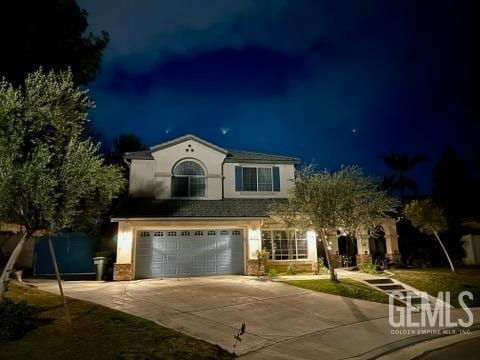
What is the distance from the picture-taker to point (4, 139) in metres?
8.29

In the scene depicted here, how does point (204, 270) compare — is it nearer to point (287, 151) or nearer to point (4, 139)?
point (4, 139)

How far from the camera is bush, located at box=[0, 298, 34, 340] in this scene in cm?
722

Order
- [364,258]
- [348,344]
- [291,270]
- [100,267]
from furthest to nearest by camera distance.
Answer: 1. [364,258]
2. [291,270]
3. [100,267]
4. [348,344]

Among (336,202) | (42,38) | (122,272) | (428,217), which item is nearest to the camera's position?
(42,38)

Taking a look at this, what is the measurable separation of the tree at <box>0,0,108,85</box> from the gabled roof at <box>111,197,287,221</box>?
7102 mm

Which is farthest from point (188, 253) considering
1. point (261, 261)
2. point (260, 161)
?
point (260, 161)

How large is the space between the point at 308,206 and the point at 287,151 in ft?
393

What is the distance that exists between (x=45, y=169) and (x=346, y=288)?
472 inches

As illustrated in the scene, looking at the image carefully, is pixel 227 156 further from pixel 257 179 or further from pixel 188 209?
pixel 188 209

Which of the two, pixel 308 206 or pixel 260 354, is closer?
pixel 260 354

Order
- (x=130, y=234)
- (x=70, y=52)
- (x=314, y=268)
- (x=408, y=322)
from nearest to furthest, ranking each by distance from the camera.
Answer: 1. (x=408, y=322)
2. (x=70, y=52)
3. (x=130, y=234)
4. (x=314, y=268)

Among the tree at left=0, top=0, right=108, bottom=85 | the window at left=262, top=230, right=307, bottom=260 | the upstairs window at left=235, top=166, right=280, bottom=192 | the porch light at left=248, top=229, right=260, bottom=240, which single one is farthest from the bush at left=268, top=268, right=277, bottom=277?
the tree at left=0, top=0, right=108, bottom=85

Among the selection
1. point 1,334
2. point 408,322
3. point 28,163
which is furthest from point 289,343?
point 28,163

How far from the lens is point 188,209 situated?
18781 millimetres
